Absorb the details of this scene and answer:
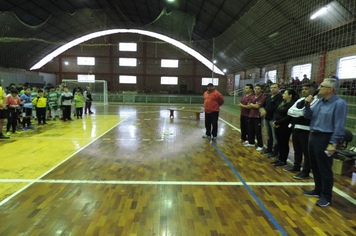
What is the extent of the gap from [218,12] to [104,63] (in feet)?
55.1

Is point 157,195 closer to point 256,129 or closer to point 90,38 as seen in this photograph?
point 256,129

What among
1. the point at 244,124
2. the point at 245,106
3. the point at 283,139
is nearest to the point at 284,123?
the point at 283,139

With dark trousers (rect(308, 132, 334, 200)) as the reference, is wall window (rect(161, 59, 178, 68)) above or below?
above

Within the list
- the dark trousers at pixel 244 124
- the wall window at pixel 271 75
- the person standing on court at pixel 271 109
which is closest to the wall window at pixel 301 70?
the wall window at pixel 271 75

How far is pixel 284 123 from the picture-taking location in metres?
3.83

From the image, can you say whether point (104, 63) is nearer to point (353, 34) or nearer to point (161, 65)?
point (161, 65)

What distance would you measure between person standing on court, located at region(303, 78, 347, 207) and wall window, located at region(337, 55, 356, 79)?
29.5ft

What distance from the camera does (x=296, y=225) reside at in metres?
2.22

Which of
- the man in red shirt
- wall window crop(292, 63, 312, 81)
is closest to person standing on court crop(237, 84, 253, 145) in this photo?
the man in red shirt

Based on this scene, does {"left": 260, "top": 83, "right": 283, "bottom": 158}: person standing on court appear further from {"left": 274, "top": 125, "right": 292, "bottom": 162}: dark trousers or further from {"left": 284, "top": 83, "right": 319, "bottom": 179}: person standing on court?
{"left": 284, "top": 83, "right": 319, "bottom": 179}: person standing on court

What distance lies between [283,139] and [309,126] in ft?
3.15

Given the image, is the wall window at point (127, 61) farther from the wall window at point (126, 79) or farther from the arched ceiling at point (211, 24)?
the arched ceiling at point (211, 24)

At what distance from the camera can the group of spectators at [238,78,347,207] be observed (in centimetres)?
245

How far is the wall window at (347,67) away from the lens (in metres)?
9.40
